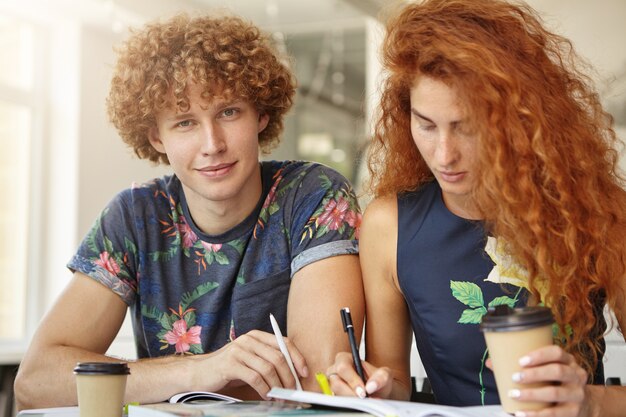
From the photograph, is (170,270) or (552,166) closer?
(552,166)

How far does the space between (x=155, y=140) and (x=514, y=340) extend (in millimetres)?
1184

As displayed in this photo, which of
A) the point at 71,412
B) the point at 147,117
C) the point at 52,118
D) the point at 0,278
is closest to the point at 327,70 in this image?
the point at 52,118

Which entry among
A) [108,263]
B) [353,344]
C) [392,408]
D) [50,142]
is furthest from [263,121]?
[50,142]

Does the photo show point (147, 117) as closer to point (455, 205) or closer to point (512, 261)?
point (455, 205)

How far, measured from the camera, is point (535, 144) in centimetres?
134

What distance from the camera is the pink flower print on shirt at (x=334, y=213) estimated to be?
1756 mm

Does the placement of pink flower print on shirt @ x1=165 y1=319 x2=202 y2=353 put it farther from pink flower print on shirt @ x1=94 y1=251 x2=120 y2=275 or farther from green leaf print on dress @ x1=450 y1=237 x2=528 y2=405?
green leaf print on dress @ x1=450 y1=237 x2=528 y2=405

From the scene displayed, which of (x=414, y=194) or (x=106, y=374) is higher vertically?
(x=414, y=194)

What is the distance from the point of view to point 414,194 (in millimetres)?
1639

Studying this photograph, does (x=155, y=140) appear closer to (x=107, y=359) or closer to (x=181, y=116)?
(x=181, y=116)

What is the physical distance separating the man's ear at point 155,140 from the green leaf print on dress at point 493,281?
2.61ft

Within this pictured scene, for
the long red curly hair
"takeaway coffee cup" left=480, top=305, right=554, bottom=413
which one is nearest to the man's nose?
the long red curly hair

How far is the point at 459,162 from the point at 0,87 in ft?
16.7

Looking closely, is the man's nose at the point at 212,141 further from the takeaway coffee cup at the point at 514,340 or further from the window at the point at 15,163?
the window at the point at 15,163
